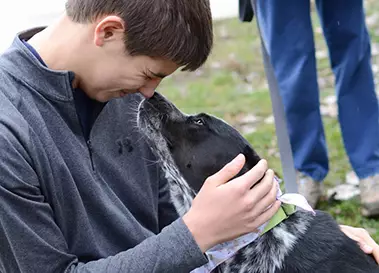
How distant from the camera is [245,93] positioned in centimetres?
565

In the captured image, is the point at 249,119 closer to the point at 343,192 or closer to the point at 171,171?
the point at 343,192

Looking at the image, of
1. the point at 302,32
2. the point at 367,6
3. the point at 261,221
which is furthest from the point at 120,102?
the point at 367,6

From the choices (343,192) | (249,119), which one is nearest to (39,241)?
(343,192)

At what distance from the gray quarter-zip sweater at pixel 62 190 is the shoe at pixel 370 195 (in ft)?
6.14

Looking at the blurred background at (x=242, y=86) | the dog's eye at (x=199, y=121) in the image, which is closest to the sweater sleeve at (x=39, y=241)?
the dog's eye at (x=199, y=121)

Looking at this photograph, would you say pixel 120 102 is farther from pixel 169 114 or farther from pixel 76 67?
pixel 76 67

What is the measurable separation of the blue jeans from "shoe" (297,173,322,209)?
30 millimetres

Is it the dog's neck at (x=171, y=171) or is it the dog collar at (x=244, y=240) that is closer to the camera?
the dog collar at (x=244, y=240)

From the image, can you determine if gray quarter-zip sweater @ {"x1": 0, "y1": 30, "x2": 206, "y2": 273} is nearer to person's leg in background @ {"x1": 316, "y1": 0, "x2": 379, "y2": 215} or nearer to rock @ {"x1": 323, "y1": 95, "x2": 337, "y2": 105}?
person's leg in background @ {"x1": 316, "y1": 0, "x2": 379, "y2": 215}

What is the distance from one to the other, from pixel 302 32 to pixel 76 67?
6.25ft

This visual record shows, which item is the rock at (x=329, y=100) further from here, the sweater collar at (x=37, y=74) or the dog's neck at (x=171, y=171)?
the sweater collar at (x=37, y=74)

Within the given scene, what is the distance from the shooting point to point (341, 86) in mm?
3920

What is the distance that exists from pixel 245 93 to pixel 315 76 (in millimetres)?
1817

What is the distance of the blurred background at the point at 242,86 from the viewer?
4.42 metres
